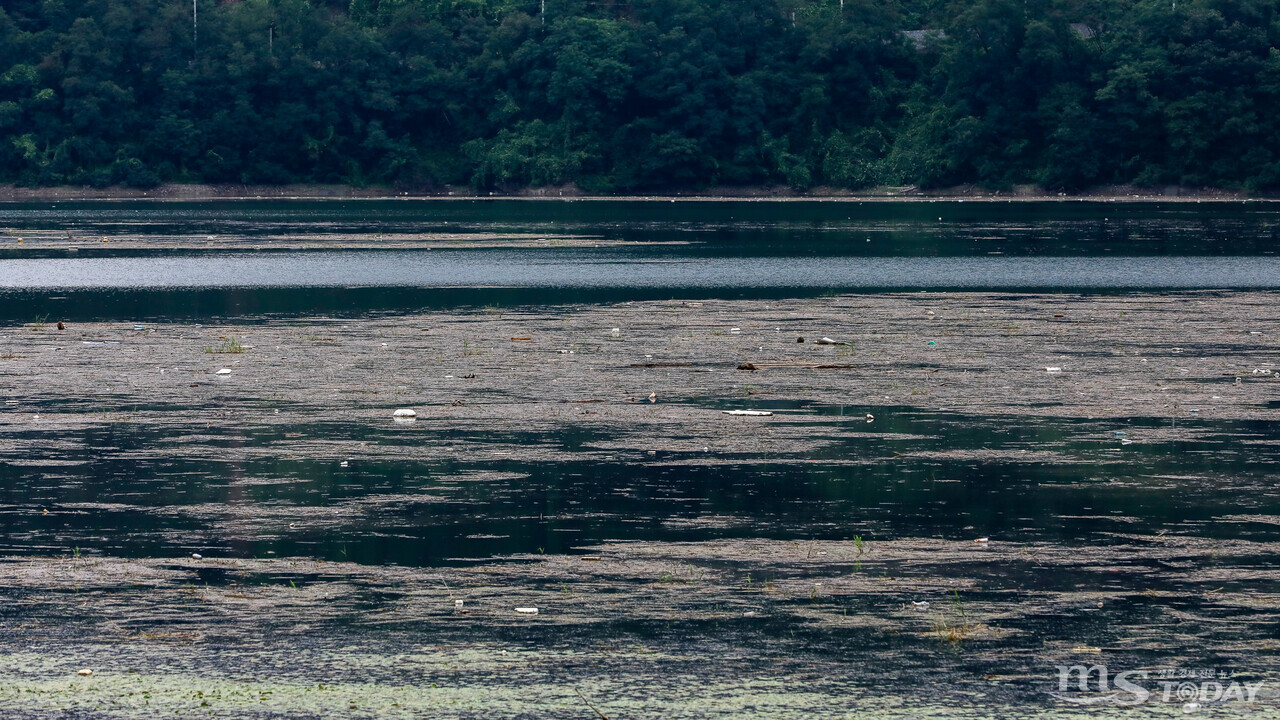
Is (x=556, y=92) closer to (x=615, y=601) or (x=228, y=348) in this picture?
(x=228, y=348)

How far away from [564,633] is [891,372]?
40.0ft

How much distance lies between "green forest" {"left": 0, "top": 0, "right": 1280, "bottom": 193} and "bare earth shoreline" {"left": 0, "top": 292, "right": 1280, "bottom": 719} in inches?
3817

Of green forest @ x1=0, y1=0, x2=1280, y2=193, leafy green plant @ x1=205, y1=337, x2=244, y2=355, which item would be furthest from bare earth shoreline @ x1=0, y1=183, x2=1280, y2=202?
leafy green plant @ x1=205, y1=337, x2=244, y2=355

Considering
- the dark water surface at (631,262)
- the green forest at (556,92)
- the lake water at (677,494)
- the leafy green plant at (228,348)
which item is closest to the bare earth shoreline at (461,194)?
the green forest at (556,92)

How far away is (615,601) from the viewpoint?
10.3 metres

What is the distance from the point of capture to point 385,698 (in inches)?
335

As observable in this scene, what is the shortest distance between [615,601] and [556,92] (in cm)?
11458

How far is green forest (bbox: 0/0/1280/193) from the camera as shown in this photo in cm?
11512

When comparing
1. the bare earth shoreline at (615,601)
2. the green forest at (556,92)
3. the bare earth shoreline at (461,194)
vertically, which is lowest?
the bare earth shoreline at (461,194)

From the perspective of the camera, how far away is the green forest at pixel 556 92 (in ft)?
378

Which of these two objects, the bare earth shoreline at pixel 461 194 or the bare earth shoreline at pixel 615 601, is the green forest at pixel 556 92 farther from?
the bare earth shoreline at pixel 615 601

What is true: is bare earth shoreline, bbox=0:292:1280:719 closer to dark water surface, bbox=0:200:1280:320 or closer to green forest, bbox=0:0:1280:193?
dark water surface, bbox=0:200:1280:320

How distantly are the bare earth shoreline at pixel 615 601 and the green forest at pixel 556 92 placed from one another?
318 ft

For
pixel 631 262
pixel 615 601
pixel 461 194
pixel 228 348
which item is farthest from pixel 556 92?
pixel 615 601
